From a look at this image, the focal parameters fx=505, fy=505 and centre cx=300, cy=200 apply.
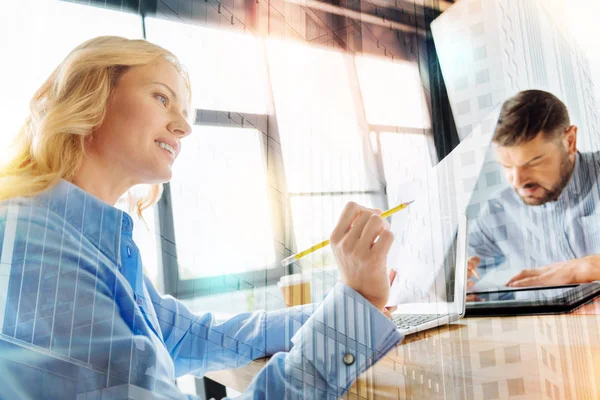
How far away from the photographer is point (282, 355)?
0.56 meters

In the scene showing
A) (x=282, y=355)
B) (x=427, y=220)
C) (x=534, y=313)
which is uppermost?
(x=427, y=220)

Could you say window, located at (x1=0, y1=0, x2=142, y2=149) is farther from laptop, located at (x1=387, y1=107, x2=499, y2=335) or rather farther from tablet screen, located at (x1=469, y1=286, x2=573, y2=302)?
tablet screen, located at (x1=469, y1=286, x2=573, y2=302)

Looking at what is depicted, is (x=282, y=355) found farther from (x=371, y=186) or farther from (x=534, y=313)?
(x=534, y=313)

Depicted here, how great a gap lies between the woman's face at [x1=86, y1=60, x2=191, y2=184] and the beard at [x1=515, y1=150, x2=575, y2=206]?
3.17ft

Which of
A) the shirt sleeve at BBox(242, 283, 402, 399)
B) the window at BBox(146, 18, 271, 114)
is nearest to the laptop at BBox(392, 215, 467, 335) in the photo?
the shirt sleeve at BBox(242, 283, 402, 399)

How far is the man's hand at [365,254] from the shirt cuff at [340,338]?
1cm

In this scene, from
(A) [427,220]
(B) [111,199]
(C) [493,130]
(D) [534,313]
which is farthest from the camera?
(C) [493,130]

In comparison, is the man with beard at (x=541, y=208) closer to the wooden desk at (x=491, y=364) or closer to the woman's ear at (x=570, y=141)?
the woman's ear at (x=570, y=141)

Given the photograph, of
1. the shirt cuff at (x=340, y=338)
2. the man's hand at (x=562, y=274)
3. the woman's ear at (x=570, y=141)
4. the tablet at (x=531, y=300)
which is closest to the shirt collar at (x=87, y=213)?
the shirt cuff at (x=340, y=338)

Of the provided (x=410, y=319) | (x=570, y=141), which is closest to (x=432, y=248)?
(x=410, y=319)

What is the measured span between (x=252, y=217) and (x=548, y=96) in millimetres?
999

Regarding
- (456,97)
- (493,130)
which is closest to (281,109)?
(456,97)

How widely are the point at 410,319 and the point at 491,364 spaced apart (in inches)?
6.3

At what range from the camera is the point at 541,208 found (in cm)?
127
